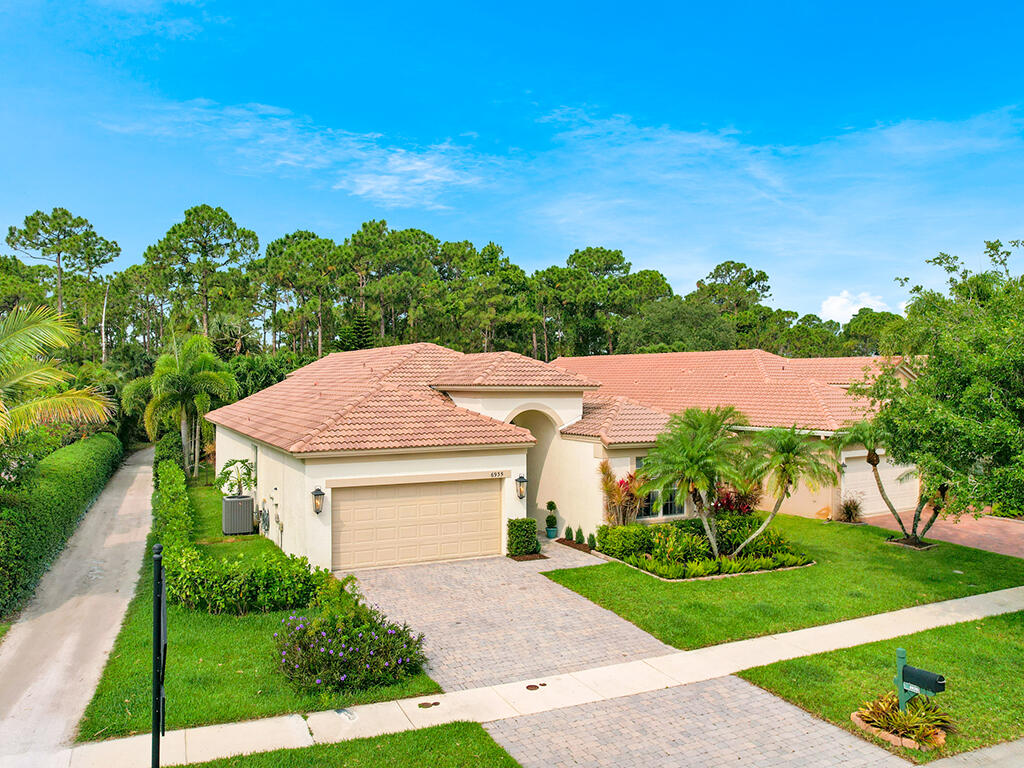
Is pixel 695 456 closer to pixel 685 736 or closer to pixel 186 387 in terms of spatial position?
pixel 685 736

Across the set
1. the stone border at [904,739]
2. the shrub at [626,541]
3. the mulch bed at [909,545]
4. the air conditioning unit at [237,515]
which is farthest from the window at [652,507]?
the air conditioning unit at [237,515]

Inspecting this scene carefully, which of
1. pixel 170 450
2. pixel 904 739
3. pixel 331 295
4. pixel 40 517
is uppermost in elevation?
pixel 331 295

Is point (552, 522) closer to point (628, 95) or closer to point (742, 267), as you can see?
point (628, 95)

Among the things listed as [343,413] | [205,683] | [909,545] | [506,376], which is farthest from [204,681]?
[909,545]

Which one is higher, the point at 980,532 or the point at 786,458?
the point at 786,458

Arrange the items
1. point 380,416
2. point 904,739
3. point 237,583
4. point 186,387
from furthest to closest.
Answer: point 186,387
point 380,416
point 237,583
point 904,739

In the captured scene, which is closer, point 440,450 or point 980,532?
point 440,450

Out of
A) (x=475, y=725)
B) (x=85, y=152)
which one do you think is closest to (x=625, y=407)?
(x=475, y=725)
